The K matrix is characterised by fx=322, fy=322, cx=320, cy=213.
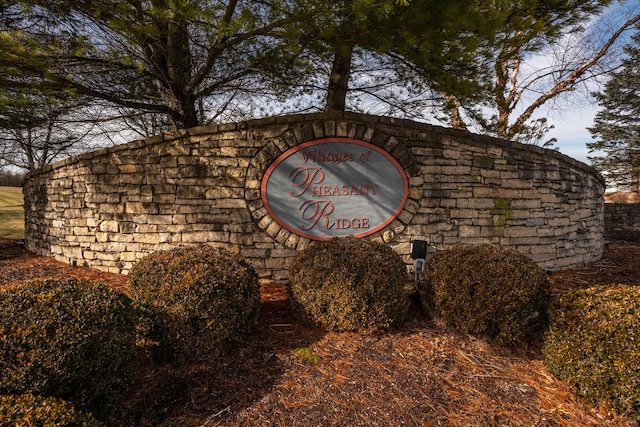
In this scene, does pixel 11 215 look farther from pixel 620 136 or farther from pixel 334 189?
pixel 620 136

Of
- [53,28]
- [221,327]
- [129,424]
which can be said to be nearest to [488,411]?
[221,327]

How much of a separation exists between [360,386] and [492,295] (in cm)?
141

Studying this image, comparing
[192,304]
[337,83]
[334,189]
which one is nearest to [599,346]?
[192,304]

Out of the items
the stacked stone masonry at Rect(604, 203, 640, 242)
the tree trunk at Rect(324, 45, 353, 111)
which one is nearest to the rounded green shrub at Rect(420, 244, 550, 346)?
the tree trunk at Rect(324, 45, 353, 111)

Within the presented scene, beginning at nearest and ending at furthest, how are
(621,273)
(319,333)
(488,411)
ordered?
(488,411)
(319,333)
(621,273)

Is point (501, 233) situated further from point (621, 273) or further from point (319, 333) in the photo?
point (319, 333)

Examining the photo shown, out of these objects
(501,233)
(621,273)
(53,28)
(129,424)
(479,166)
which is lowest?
(129,424)

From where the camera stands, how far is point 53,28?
15.1 feet

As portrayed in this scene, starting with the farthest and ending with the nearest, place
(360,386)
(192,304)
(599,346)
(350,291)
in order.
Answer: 1. (350,291)
2. (192,304)
3. (360,386)
4. (599,346)

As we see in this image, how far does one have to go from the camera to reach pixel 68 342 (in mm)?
1816

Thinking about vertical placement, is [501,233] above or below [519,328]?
above

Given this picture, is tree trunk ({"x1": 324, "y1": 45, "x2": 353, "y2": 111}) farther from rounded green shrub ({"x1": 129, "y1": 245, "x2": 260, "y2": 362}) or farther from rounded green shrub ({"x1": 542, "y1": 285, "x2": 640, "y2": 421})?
rounded green shrub ({"x1": 542, "y1": 285, "x2": 640, "y2": 421})

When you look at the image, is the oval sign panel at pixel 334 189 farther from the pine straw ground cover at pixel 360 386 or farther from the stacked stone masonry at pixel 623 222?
the stacked stone masonry at pixel 623 222

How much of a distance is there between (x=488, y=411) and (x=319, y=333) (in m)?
1.51
